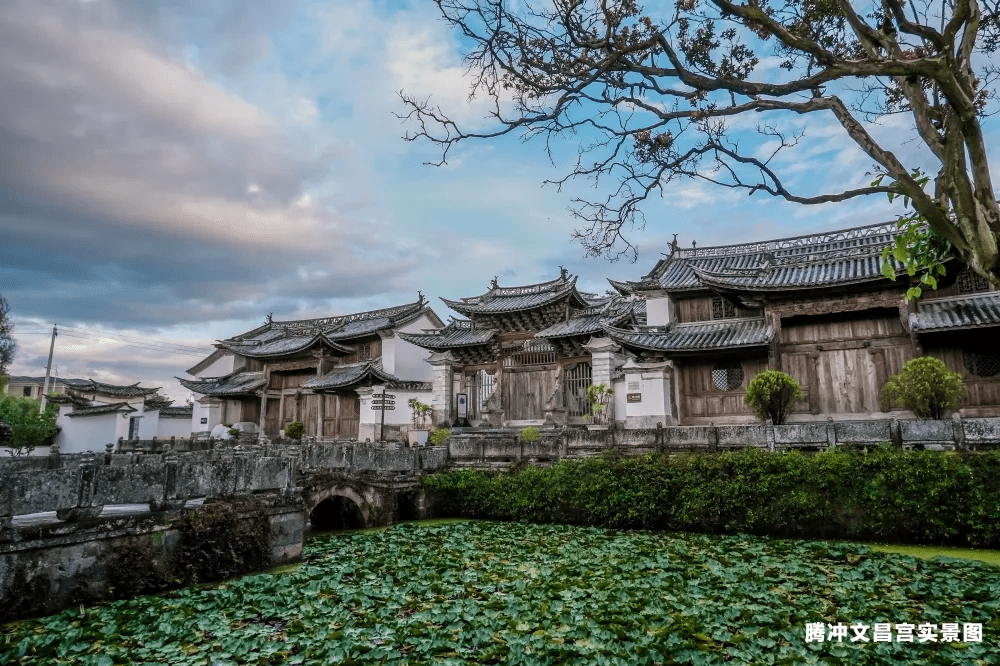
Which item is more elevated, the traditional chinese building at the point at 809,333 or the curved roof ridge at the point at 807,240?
the curved roof ridge at the point at 807,240

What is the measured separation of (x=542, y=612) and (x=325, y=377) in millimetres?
26572

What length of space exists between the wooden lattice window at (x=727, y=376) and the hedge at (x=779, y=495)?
21.7 ft

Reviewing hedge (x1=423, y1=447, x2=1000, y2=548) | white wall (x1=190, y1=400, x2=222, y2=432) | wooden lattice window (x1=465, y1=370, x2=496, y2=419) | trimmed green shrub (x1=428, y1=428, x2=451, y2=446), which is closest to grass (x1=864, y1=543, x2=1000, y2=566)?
hedge (x1=423, y1=447, x2=1000, y2=548)

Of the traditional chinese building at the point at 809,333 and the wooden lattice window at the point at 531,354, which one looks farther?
the wooden lattice window at the point at 531,354

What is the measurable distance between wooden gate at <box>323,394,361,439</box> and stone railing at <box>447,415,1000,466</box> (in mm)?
13778

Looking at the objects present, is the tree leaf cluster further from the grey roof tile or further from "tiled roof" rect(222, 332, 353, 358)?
"tiled roof" rect(222, 332, 353, 358)

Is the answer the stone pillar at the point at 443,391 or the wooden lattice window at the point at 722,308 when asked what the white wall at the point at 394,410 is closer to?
the stone pillar at the point at 443,391

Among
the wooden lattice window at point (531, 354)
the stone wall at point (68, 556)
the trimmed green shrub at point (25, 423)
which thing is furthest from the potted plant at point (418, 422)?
the trimmed green shrub at point (25, 423)

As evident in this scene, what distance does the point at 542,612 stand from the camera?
20.9ft

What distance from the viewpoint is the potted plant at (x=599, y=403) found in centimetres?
2127

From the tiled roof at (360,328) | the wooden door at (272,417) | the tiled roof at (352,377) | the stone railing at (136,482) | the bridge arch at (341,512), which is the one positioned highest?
the tiled roof at (360,328)

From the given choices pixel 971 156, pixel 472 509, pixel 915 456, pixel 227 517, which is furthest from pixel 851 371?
pixel 227 517

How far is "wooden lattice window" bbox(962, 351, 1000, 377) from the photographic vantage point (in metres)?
15.0

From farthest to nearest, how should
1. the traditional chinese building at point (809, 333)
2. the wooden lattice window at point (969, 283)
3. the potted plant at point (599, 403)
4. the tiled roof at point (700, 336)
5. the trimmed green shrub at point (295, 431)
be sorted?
the trimmed green shrub at point (295, 431), the potted plant at point (599, 403), the tiled roof at point (700, 336), the wooden lattice window at point (969, 283), the traditional chinese building at point (809, 333)
